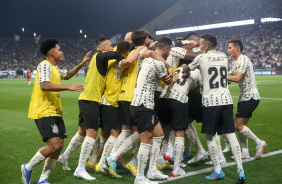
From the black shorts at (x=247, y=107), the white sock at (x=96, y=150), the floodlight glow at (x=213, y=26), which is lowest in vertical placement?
the white sock at (x=96, y=150)

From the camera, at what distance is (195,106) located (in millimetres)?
6172

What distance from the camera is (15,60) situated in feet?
209

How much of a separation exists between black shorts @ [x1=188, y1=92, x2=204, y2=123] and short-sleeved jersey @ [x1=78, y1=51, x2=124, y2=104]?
1651mm

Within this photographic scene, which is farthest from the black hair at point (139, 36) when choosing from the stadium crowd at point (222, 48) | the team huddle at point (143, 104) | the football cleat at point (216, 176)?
the stadium crowd at point (222, 48)

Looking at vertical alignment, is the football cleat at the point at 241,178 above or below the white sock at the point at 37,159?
below

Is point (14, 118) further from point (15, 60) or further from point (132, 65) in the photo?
point (15, 60)

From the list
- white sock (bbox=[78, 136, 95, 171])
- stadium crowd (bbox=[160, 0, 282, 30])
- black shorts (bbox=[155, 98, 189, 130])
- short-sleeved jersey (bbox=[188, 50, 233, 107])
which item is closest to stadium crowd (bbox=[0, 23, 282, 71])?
stadium crowd (bbox=[160, 0, 282, 30])

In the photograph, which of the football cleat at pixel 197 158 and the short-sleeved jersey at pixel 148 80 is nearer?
the short-sleeved jersey at pixel 148 80

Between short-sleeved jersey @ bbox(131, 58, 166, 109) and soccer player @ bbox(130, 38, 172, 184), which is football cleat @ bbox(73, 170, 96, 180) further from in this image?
short-sleeved jersey @ bbox(131, 58, 166, 109)

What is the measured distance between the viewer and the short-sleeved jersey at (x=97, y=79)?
540cm

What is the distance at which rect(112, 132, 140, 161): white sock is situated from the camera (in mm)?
5191

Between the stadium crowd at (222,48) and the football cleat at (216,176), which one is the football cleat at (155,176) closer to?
the football cleat at (216,176)

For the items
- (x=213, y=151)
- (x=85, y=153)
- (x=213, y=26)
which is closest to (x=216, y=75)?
(x=213, y=151)

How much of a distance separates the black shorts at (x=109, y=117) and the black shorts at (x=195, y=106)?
1419 mm
